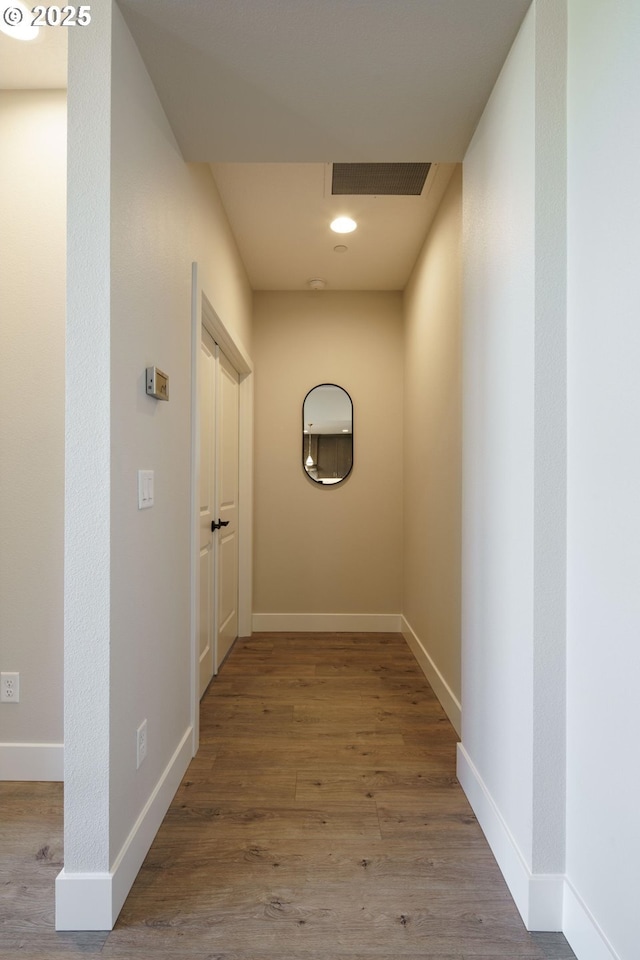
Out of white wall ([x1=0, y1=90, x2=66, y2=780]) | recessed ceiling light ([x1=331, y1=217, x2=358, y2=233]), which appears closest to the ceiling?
white wall ([x1=0, y1=90, x2=66, y2=780])

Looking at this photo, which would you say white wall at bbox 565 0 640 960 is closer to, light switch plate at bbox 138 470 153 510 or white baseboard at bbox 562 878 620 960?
white baseboard at bbox 562 878 620 960

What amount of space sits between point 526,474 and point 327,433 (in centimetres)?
303

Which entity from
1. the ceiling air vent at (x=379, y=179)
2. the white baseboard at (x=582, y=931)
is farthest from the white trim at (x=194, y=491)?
the white baseboard at (x=582, y=931)

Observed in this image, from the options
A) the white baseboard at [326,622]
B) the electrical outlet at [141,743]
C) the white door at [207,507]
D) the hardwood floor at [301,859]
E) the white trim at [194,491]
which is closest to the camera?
the hardwood floor at [301,859]

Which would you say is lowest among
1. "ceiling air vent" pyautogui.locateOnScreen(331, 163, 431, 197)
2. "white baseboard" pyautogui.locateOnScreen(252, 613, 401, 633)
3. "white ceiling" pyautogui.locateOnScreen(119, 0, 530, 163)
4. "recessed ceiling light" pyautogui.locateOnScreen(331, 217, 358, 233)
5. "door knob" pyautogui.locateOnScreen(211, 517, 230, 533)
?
"white baseboard" pyautogui.locateOnScreen(252, 613, 401, 633)

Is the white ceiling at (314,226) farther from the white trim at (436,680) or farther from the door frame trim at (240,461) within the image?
the white trim at (436,680)

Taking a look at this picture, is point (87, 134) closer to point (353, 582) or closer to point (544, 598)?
point (544, 598)

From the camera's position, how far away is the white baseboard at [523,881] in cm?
143

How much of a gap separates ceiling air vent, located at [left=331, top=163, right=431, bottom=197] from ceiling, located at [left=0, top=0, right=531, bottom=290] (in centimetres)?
10

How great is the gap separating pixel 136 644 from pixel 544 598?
118cm

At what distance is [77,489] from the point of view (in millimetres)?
1456

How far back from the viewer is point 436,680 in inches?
121

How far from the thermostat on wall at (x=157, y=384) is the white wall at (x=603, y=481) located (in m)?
1.22

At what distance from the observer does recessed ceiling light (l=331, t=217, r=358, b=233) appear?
10.6 feet
